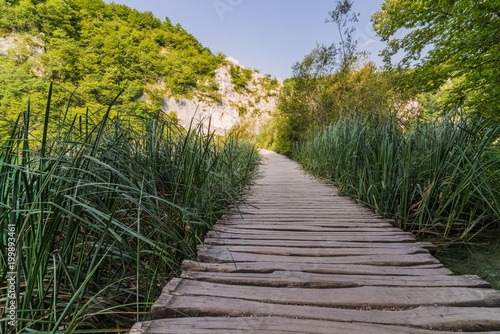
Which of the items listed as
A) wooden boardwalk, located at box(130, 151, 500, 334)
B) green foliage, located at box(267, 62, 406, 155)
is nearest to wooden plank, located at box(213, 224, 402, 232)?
wooden boardwalk, located at box(130, 151, 500, 334)

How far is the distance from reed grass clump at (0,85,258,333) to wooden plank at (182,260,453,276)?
0.65ft

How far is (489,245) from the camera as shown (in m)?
1.63

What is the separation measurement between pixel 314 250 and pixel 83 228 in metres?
1.25

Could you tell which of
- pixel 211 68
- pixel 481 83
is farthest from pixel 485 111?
pixel 211 68

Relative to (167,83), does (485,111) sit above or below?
below

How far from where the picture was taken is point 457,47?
445 cm

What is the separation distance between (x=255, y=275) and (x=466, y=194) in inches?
71.7

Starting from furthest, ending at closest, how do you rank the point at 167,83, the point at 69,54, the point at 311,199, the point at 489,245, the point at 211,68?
the point at 211,68 < the point at 167,83 < the point at 69,54 < the point at 311,199 < the point at 489,245

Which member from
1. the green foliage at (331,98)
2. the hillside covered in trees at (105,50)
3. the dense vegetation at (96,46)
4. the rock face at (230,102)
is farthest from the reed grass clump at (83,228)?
the rock face at (230,102)

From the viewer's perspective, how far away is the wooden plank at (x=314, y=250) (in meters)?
1.30

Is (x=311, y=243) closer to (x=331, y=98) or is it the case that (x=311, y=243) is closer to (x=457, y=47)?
(x=457, y=47)

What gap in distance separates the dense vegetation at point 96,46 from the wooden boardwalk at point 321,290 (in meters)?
16.1

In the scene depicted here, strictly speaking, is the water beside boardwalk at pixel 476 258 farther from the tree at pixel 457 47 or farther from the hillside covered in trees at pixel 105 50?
the hillside covered in trees at pixel 105 50

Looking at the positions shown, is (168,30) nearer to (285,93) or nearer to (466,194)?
(285,93)
